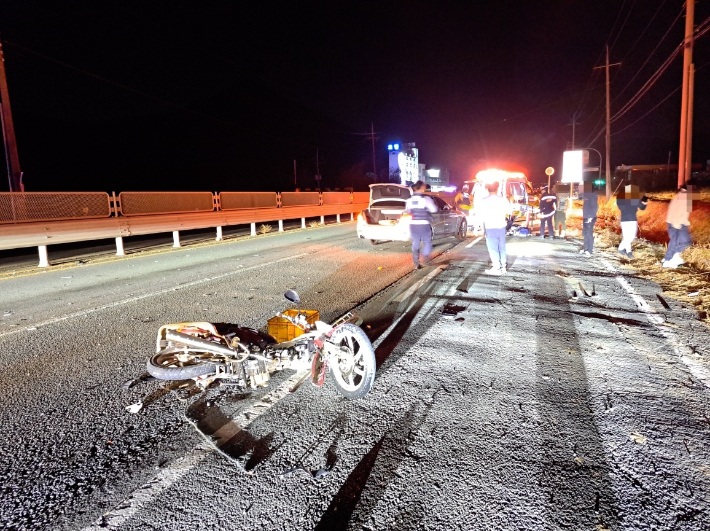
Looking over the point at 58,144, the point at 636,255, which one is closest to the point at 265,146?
the point at 58,144

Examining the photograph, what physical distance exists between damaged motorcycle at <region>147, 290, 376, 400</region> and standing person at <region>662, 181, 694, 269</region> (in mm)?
8137

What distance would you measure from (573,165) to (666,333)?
28.5m

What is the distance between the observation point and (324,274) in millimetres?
8859

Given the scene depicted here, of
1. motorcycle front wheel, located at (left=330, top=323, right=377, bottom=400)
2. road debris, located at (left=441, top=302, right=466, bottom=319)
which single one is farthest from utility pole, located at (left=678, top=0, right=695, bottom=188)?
motorcycle front wheel, located at (left=330, top=323, right=377, bottom=400)

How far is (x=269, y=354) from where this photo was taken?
3436mm

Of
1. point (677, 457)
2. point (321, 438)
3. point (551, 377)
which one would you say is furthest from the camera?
point (551, 377)

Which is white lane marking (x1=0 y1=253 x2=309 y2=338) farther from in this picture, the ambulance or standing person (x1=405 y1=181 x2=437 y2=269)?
the ambulance

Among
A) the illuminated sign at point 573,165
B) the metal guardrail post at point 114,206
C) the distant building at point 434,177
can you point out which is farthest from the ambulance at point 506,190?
the distant building at point 434,177

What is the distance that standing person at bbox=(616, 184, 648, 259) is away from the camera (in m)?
10.2

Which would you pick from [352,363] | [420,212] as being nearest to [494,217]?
[420,212]

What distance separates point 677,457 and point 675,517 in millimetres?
642

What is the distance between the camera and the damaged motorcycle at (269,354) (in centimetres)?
341

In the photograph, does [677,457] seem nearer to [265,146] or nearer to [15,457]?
[15,457]

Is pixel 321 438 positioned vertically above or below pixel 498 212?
below
